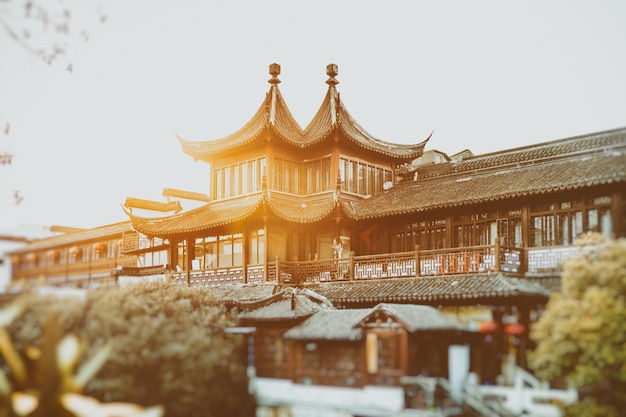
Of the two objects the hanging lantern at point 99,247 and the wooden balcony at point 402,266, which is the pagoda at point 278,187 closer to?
the wooden balcony at point 402,266

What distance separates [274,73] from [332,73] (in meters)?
2.00

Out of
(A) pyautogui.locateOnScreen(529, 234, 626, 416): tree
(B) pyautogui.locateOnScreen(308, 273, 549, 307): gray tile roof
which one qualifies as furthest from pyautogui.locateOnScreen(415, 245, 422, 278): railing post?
(A) pyautogui.locateOnScreen(529, 234, 626, 416): tree

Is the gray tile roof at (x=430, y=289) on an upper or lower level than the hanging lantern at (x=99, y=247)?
lower

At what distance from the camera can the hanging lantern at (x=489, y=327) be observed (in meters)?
15.7

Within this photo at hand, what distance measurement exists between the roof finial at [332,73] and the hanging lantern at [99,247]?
365 inches

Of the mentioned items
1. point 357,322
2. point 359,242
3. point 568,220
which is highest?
point 568,220

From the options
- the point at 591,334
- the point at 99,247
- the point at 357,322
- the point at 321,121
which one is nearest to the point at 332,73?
the point at 321,121

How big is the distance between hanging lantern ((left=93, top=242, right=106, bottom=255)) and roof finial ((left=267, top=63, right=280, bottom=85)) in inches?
308

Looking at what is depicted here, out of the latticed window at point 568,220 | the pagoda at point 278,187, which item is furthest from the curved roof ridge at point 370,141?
the latticed window at point 568,220

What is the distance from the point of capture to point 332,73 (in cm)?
2341

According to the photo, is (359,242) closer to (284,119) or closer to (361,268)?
(361,268)

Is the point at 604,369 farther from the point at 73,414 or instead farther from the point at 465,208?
the point at 73,414

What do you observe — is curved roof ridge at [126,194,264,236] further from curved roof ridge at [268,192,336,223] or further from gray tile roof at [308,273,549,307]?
gray tile roof at [308,273,549,307]

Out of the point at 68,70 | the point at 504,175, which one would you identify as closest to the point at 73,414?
the point at 68,70
